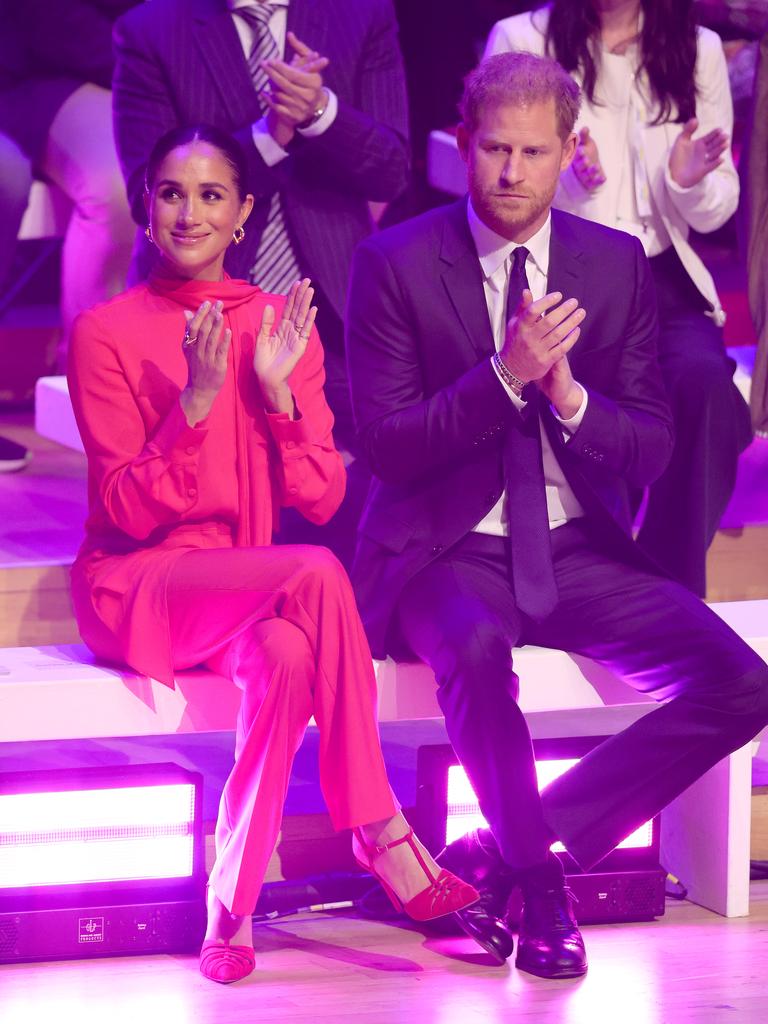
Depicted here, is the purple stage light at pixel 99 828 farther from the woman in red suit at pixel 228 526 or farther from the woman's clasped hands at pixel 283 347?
the woman's clasped hands at pixel 283 347

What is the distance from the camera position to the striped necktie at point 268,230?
3754mm

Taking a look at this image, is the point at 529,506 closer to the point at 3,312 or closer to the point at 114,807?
the point at 114,807

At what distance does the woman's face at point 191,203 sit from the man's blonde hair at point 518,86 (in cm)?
42

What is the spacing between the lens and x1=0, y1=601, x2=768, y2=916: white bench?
300 cm

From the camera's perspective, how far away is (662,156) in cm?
379

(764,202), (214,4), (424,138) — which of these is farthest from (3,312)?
(764,202)

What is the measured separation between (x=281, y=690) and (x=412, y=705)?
0.38 meters

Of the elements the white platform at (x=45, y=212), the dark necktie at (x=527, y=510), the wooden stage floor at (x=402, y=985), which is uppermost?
the white platform at (x=45, y=212)

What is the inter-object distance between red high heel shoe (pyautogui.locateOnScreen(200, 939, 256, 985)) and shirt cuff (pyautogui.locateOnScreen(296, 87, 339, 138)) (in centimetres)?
159

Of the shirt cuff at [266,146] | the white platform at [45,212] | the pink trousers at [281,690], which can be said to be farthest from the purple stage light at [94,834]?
the white platform at [45,212]

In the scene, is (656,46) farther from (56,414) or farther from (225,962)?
(225,962)

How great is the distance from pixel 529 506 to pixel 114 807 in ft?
2.74

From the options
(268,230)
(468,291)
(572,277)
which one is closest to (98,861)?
(468,291)

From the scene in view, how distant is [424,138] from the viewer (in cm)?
488
